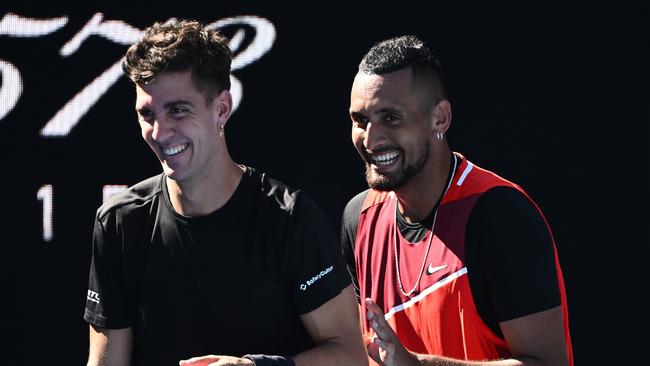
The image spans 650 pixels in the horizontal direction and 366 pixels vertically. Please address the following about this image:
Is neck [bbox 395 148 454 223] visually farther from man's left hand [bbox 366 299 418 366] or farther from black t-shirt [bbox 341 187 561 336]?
man's left hand [bbox 366 299 418 366]

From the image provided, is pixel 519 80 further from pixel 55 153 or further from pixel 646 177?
pixel 55 153

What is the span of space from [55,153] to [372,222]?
1.15 m

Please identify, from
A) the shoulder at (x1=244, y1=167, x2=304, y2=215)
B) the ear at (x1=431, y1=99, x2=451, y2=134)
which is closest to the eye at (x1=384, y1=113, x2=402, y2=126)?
the ear at (x1=431, y1=99, x2=451, y2=134)

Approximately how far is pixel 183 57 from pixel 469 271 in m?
0.89

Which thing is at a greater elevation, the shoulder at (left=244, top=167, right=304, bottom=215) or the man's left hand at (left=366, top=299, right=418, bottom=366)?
the shoulder at (left=244, top=167, right=304, bottom=215)

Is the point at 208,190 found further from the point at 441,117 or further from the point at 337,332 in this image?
the point at 441,117

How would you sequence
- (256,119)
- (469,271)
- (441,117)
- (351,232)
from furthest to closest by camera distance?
(256,119) < (351,232) < (441,117) < (469,271)

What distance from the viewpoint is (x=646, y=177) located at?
3.41 metres

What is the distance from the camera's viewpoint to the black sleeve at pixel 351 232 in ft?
10.1

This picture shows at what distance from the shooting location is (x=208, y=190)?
7.98ft

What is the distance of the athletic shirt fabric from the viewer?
2.59m

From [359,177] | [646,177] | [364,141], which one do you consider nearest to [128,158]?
[359,177]

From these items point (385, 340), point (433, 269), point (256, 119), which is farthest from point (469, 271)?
point (256, 119)

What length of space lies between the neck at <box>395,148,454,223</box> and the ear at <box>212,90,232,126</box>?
1.98 feet
